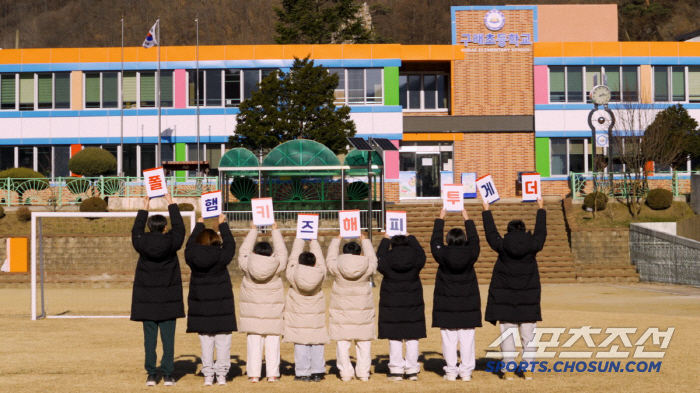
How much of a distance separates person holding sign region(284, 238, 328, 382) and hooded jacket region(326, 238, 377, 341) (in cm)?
17

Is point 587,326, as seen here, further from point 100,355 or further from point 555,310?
point 100,355

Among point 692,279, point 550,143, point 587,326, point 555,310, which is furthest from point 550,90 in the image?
point 587,326

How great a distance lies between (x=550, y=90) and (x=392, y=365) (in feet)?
103

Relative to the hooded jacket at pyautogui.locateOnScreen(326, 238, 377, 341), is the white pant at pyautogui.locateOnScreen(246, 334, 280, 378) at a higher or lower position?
lower

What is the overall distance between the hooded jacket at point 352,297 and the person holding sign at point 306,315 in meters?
0.17

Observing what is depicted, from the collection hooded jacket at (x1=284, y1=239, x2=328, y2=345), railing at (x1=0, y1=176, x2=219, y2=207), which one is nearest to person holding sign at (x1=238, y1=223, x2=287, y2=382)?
hooded jacket at (x1=284, y1=239, x2=328, y2=345)

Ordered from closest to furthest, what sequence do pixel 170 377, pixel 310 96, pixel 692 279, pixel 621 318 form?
pixel 170 377 → pixel 621 318 → pixel 692 279 → pixel 310 96

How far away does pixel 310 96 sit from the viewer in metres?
32.8

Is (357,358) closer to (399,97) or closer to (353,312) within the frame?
(353,312)

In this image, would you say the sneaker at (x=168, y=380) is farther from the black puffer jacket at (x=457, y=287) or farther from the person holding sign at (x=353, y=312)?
the black puffer jacket at (x=457, y=287)

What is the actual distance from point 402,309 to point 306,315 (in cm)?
115

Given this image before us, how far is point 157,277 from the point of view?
370 inches

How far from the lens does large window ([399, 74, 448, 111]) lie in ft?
131

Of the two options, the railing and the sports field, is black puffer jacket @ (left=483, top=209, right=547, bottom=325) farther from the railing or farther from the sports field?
the railing
